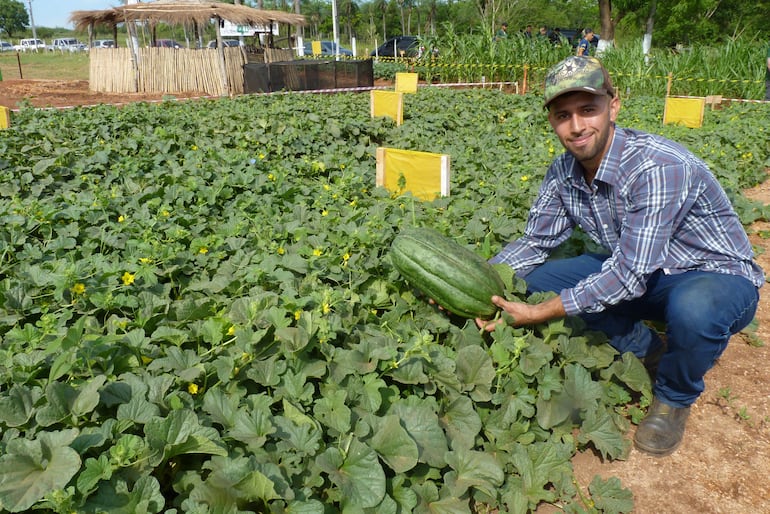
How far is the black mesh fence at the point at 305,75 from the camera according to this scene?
18094mm

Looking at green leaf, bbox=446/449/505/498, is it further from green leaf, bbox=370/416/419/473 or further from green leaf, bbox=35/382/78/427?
green leaf, bbox=35/382/78/427

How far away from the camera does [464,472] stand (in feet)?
7.23

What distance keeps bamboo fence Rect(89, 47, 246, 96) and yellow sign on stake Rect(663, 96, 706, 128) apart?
14.5 metres

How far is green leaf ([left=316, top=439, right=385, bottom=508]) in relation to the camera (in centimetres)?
188

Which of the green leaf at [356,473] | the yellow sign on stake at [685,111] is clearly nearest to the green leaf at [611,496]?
the green leaf at [356,473]

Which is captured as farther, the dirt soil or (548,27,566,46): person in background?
(548,27,566,46): person in background

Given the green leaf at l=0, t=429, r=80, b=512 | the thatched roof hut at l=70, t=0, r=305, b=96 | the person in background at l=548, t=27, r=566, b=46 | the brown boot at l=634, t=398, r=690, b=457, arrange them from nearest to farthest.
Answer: the green leaf at l=0, t=429, r=80, b=512, the brown boot at l=634, t=398, r=690, b=457, the thatched roof hut at l=70, t=0, r=305, b=96, the person in background at l=548, t=27, r=566, b=46

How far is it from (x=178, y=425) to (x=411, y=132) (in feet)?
23.0

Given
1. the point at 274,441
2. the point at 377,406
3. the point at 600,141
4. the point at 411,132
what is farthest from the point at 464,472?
the point at 411,132

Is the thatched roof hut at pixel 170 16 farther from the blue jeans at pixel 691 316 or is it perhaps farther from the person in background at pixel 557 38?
the blue jeans at pixel 691 316

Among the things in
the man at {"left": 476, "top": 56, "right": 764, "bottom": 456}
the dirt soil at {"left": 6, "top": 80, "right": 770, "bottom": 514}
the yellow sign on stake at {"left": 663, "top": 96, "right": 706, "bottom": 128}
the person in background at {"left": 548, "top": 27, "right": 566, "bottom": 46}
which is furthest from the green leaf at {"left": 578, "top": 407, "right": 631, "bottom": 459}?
the person in background at {"left": 548, "top": 27, "right": 566, "bottom": 46}

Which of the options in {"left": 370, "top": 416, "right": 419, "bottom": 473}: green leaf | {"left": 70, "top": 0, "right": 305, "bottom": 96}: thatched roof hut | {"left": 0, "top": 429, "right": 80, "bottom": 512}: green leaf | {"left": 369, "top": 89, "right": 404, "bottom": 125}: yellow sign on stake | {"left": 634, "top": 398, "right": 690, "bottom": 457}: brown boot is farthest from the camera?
{"left": 70, "top": 0, "right": 305, "bottom": 96}: thatched roof hut

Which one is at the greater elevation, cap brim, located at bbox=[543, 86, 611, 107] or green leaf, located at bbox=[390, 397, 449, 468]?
cap brim, located at bbox=[543, 86, 611, 107]

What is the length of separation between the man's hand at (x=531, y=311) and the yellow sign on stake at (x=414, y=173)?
7.64 ft
